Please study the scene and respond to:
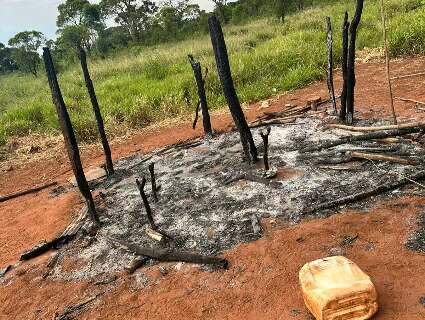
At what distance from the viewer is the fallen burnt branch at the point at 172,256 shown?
12.2 ft

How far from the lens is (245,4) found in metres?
29.6

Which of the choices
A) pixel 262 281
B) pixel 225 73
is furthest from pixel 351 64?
pixel 262 281

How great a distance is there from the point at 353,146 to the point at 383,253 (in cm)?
221

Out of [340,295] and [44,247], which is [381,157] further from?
[44,247]

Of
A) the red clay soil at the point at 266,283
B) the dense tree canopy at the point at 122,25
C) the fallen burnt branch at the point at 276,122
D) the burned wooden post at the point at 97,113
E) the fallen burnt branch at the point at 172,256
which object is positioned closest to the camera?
the red clay soil at the point at 266,283

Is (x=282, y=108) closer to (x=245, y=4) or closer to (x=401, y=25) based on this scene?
(x=401, y=25)

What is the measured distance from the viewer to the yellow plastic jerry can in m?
2.79

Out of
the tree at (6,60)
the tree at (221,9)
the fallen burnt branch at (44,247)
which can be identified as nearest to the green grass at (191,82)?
the fallen burnt branch at (44,247)

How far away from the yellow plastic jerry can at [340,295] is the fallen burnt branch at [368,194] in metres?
1.18

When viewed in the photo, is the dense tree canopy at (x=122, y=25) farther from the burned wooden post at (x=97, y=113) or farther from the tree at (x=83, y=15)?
→ the burned wooden post at (x=97, y=113)

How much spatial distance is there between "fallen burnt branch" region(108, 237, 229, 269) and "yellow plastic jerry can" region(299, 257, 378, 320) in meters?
0.90

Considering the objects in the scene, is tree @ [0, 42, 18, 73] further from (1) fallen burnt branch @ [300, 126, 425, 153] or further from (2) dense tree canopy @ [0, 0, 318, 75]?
(1) fallen burnt branch @ [300, 126, 425, 153]

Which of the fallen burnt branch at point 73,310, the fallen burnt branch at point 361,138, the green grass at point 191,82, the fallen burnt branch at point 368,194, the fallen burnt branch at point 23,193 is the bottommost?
the fallen burnt branch at point 73,310

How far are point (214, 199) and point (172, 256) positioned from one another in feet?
3.54
